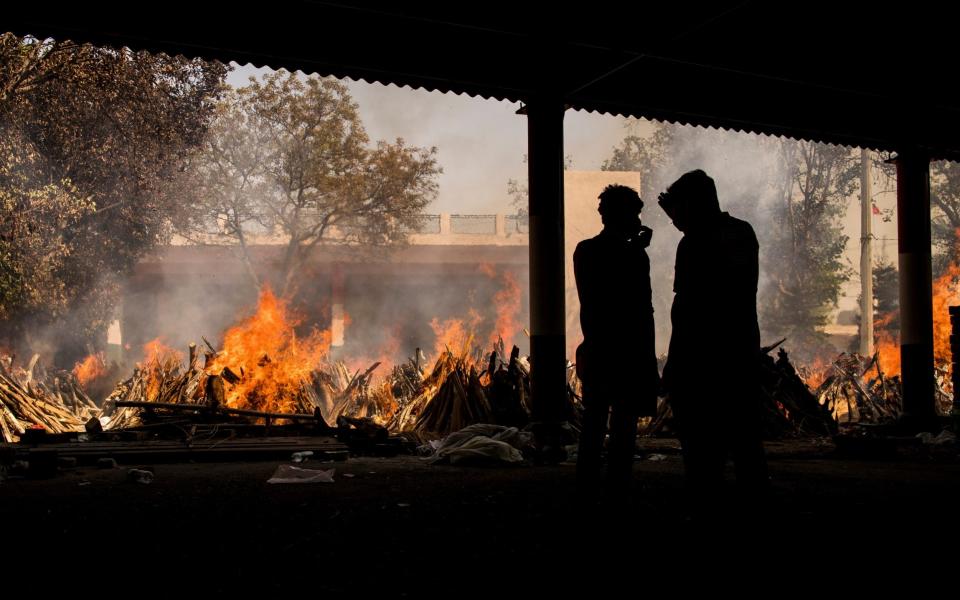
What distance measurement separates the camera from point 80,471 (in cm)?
708

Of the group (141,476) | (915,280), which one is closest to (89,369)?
(141,476)

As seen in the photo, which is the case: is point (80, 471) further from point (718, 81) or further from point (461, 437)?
point (718, 81)

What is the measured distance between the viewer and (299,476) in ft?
20.8

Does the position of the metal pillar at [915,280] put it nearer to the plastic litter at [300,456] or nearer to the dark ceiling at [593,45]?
the dark ceiling at [593,45]

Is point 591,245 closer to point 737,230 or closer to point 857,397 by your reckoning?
point 737,230

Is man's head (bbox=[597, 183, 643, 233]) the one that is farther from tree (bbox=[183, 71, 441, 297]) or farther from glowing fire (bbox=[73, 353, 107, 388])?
tree (bbox=[183, 71, 441, 297])

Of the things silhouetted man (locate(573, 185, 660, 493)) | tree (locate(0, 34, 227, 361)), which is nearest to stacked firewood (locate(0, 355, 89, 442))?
tree (locate(0, 34, 227, 361))

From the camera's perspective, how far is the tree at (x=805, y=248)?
94.0 ft

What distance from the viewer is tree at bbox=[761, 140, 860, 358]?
28.7 metres

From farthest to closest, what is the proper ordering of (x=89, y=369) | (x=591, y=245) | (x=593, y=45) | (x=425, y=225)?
1. (x=425, y=225)
2. (x=89, y=369)
3. (x=593, y=45)
4. (x=591, y=245)

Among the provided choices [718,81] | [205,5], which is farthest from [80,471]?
[718,81]

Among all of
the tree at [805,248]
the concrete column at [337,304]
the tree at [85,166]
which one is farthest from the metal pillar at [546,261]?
the tree at [805,248]

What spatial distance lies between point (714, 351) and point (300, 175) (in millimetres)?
21259

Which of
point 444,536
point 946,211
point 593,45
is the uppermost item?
point 946,211
